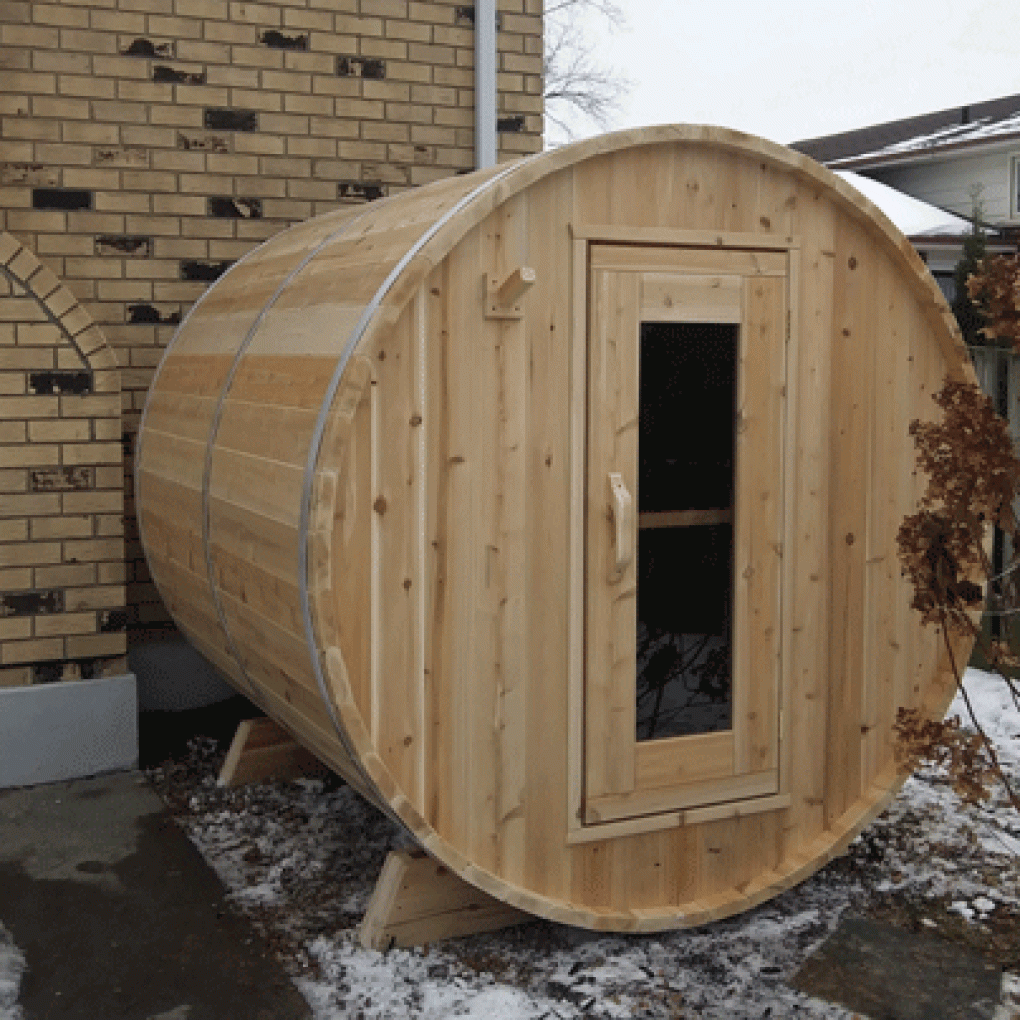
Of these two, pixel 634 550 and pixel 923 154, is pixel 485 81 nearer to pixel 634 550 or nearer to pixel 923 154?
pixel 634 550

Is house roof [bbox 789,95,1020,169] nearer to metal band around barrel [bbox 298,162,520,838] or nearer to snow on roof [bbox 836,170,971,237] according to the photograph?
snow on roof [bbox 836,170,971,237]

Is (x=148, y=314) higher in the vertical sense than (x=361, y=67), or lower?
lower

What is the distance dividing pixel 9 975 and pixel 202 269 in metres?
3.39

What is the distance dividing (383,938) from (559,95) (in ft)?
76.5

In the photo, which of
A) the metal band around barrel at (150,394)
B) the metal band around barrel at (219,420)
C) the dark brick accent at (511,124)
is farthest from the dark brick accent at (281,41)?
the metal band around barrel at (219,420)

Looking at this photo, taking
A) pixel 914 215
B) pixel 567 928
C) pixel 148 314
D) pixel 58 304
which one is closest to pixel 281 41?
pixel 148 314

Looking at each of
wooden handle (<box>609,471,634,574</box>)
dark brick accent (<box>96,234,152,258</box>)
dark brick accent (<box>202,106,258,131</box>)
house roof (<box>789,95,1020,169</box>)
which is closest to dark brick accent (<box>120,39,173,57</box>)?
dark brick accent (<box>202,106,258,131</box>)

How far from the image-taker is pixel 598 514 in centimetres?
413

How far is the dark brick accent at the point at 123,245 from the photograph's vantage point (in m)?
6.13

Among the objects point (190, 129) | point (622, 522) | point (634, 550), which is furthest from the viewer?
point (190, 129)

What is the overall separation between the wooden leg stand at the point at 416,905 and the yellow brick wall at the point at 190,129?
262 centimetres

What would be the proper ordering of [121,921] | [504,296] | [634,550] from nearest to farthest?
[504,296] → [634,550] → [121,921]

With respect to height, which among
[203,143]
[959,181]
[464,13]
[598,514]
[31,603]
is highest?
[959,181]

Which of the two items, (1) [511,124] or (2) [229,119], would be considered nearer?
(2) [229,119]
